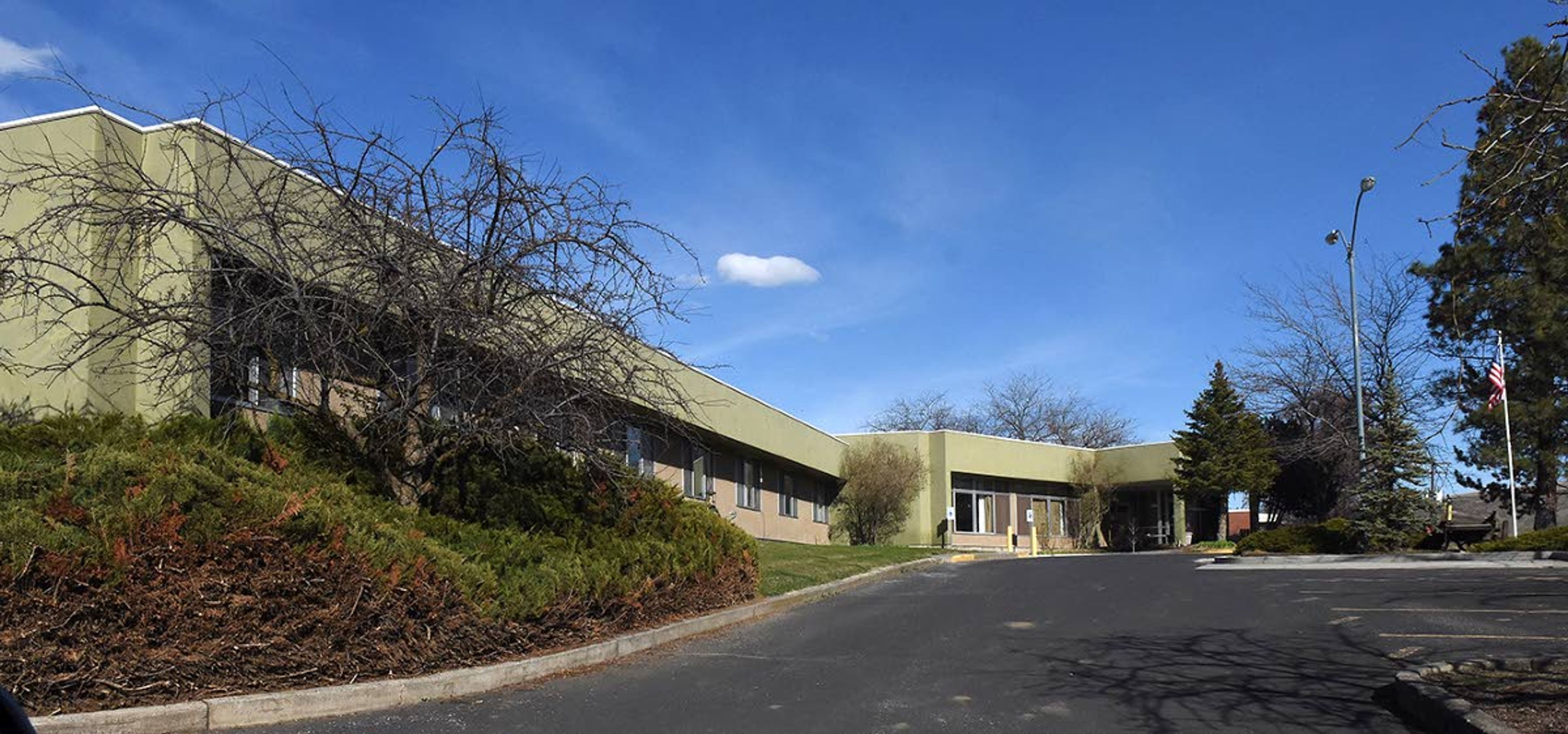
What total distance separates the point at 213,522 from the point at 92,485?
1044mm

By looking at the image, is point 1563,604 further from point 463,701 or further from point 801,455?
point 801,455

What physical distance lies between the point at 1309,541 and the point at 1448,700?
67.8 feet

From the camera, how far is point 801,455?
3459cm

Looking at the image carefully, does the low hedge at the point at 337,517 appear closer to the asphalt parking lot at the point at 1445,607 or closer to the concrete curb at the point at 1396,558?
the asphalt parking lot at the point at 1445,607

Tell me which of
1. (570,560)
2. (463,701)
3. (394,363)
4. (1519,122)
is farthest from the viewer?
(394,363)

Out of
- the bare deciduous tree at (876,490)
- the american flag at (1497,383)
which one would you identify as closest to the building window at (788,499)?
the bare deciduous tree at (876,490)

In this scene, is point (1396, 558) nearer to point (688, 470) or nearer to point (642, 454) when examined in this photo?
point (688, 470)

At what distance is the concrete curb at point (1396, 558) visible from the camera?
2167cm

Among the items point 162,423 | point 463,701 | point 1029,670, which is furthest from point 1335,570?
point 162,423

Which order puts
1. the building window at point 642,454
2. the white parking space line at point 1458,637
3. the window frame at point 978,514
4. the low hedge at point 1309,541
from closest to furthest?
the white parking space line at point 1458,637, the building window at point 642,454, the low hedge at point 1309,541, the window frame at point 978,514

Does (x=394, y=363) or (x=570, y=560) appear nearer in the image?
(x=570, y=560)

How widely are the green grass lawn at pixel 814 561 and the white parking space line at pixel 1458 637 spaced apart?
7.71 metres

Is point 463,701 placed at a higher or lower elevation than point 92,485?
lower

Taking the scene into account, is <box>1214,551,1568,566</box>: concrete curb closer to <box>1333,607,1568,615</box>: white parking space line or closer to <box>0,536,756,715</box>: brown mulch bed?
<box>1333,607,1568,615</box>: white parking space line
